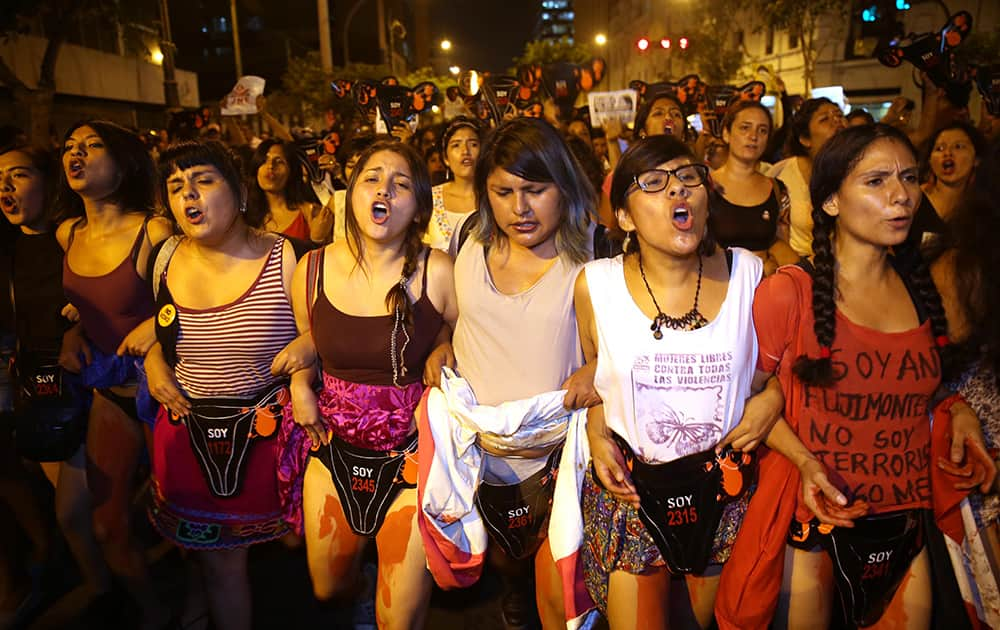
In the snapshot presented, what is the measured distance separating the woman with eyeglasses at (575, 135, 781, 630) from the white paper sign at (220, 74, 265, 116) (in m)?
8.18

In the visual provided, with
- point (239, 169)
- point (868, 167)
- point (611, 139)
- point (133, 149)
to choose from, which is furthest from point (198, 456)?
point (611, 139)

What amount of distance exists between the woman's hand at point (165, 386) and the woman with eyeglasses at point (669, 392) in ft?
5.86

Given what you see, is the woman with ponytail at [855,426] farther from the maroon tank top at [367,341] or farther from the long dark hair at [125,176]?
the long dark hair at [125,176]

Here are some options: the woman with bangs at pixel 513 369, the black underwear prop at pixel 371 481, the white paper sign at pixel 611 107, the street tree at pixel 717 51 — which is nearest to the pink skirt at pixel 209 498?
the black underwear prop at pixel 371 481

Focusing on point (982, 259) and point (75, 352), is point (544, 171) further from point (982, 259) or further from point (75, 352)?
point (75, 352)

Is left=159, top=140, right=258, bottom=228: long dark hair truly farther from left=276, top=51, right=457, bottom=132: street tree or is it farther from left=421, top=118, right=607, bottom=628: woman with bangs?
left=276, top=51, right=457, bottom=132: street tree

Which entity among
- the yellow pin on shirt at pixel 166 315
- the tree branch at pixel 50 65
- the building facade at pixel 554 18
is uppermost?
the building facade at pixel 554 18

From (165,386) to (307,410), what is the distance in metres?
0.67

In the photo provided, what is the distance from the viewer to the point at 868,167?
216 centimetres

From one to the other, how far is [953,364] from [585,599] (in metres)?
1.55

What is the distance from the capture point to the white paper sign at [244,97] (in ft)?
29.9

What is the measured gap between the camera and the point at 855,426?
7.21 feet

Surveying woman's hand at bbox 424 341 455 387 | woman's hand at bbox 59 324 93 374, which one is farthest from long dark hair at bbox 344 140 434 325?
woman's hand at bbox 59 324 93 374

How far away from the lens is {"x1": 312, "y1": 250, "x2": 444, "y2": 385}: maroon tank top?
2617mm
